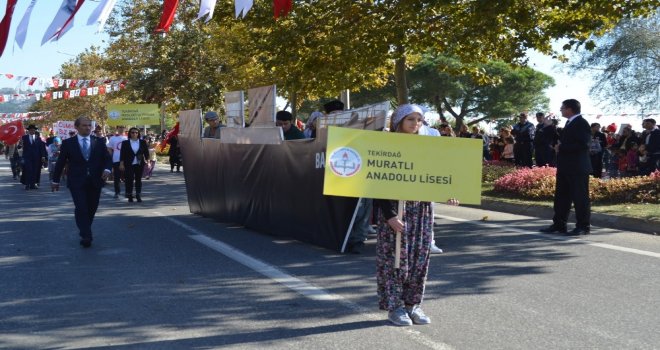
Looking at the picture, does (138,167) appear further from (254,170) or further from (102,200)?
(254,170)

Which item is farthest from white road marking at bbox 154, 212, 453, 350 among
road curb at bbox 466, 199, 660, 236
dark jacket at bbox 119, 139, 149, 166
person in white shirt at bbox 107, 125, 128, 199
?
person in white shirt at bbox 107, 125, 128, 199

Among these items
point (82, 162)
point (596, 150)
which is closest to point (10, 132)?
point (82, 162)

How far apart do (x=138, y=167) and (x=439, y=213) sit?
23.7 feet

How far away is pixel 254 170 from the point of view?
1143 cm

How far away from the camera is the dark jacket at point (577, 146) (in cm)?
1062

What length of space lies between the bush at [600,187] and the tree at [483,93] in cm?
4176

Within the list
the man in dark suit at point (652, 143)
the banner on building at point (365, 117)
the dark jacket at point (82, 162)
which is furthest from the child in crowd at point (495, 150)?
the dark jacket at point (82, 162)

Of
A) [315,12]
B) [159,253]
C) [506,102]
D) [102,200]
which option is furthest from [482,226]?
[506,102]

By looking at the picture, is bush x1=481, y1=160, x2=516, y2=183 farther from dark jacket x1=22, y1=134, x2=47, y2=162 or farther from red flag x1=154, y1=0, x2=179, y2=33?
dark jacket x1=22, y1=134, x2=47, y2=162

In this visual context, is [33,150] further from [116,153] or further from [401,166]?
[401,166]

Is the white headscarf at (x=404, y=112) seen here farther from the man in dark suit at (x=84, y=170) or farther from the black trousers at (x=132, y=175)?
the black trousers at (x=132, y=175)

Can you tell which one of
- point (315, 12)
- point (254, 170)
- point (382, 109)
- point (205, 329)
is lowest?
point (205, 329)

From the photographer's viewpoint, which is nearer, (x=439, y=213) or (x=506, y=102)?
(x=439, y=213)

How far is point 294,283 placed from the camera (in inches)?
289
